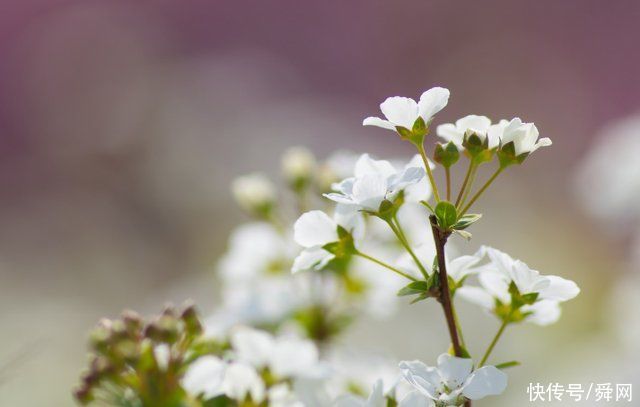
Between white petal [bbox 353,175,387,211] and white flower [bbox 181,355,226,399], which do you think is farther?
white flower [bbox 181,355,226,399]

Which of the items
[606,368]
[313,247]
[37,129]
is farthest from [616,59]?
[313,247]

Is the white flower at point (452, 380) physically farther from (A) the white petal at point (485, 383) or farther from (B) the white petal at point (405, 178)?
(B) the white petal at point (405, 178)

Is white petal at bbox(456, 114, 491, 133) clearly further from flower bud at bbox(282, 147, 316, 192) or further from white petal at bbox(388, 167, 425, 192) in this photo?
flower bud at bbox(282, 147, 316, 192)

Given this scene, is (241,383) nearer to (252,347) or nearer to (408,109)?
(252,347)

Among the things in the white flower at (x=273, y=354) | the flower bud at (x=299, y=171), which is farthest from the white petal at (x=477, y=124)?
the flower bud at (x=299, y=171)

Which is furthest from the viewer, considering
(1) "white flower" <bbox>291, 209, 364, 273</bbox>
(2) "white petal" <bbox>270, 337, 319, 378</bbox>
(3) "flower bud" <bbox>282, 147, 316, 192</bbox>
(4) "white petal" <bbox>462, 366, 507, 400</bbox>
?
(3) "flower bud" <bbox>282, 147, 316, 192</bbox>

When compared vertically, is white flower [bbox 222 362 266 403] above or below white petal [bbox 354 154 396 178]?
below

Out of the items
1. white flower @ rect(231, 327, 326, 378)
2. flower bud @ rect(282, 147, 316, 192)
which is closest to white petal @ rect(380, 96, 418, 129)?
white flower @ rect(231, 327, 326, 378)
